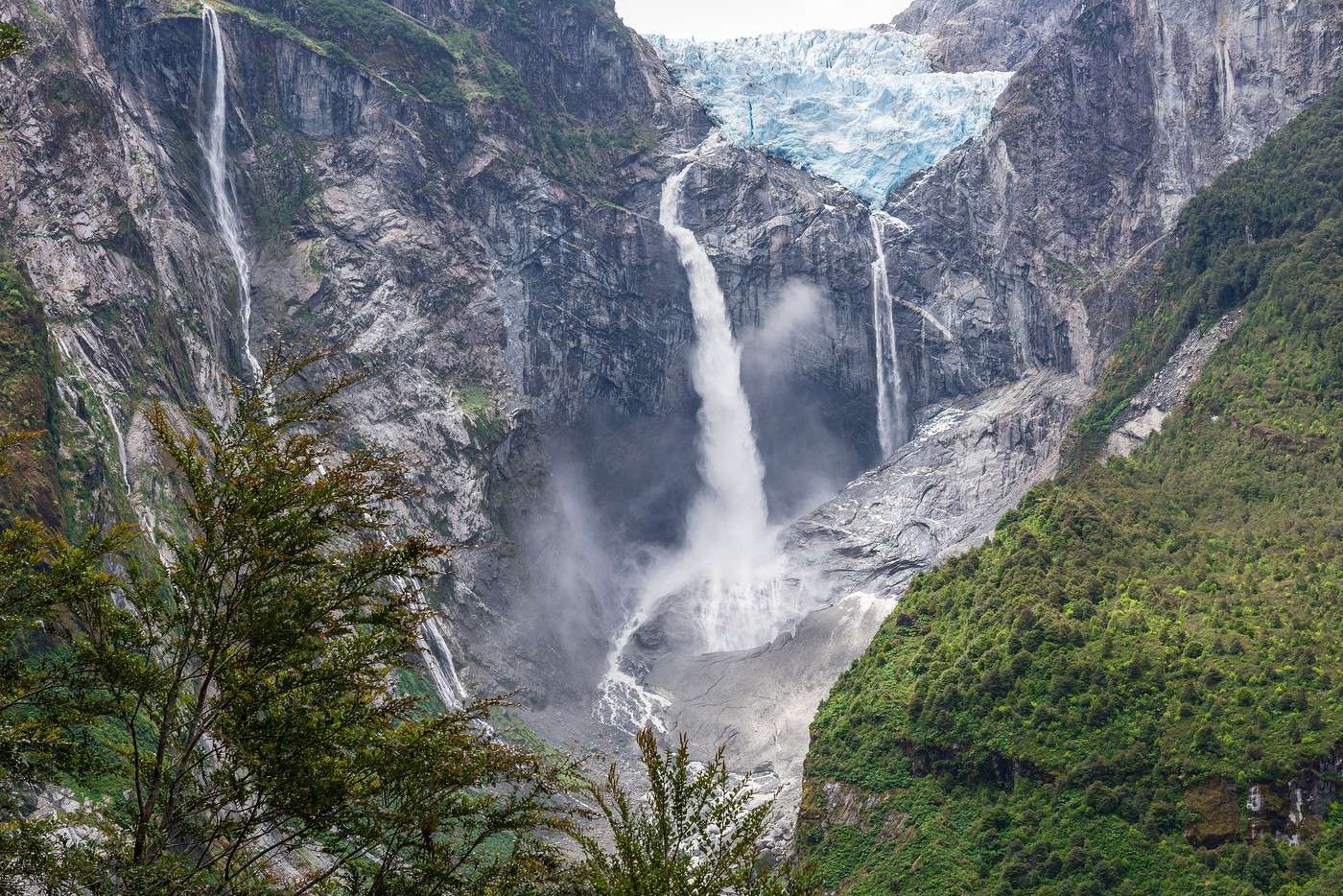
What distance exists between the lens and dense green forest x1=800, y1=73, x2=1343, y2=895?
1645 inches

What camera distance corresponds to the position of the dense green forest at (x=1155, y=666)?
137 feet

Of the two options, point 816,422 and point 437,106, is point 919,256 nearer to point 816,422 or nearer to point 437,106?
point 816,422

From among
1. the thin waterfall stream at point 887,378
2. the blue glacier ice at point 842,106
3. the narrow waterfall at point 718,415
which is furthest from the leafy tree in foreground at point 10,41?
the blue glacier ice at point 842,106

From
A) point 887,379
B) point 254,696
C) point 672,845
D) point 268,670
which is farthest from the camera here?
point 887,379

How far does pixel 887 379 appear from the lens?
92.0 meters

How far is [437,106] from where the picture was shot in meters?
86.5

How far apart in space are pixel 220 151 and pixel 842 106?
53.8 meters

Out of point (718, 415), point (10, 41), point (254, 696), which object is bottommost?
point (254, 696)

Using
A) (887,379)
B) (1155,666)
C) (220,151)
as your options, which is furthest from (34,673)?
(887,379)

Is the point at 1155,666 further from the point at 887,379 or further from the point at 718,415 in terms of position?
the point at 718,415

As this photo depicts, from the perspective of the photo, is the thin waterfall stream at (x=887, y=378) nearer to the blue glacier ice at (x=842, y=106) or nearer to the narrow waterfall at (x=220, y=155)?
the blue glacier ice at (x=842, y=106)

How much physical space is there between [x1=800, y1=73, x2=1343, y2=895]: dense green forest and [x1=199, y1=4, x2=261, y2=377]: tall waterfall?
45199 mm

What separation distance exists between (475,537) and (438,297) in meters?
17.9

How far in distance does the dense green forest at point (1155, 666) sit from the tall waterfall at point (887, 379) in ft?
71.6
